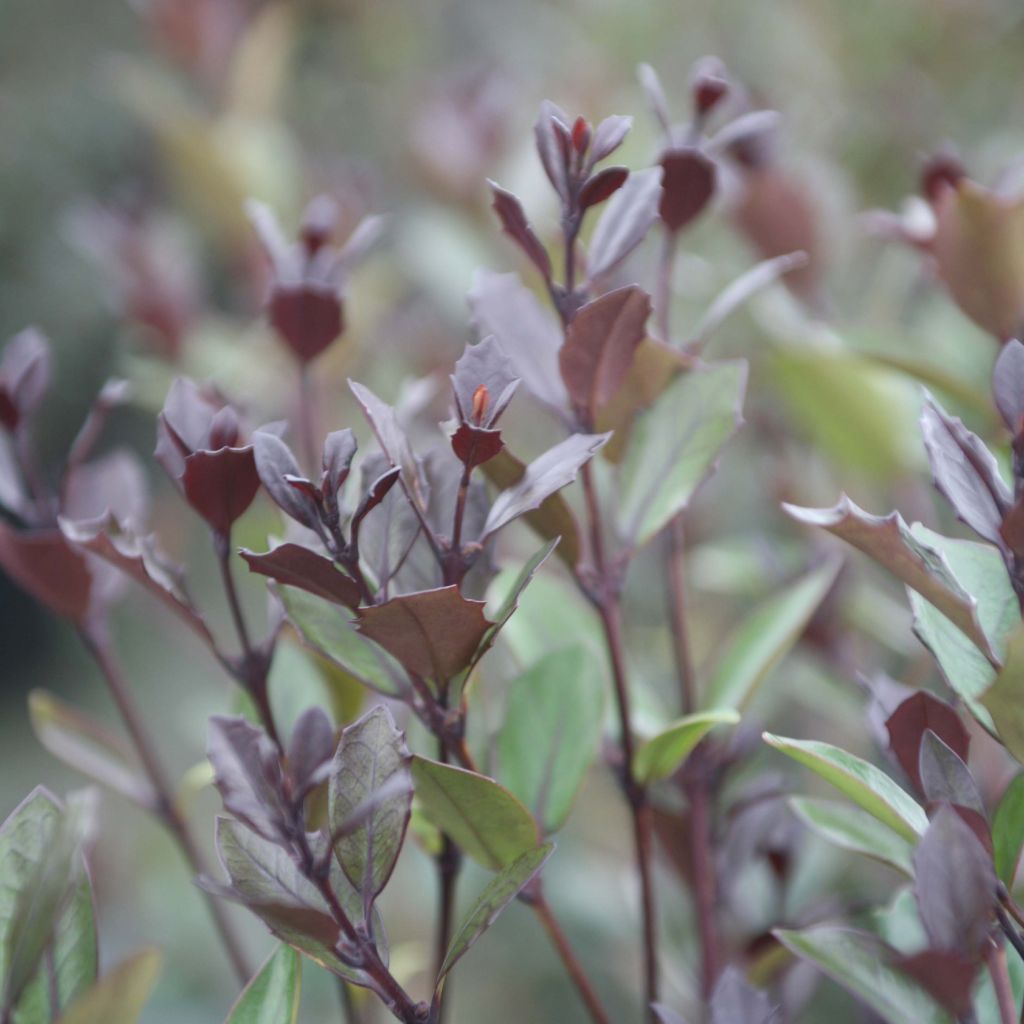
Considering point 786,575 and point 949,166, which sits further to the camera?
point 786,575

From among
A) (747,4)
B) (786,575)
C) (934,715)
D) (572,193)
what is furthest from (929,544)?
(747,4)

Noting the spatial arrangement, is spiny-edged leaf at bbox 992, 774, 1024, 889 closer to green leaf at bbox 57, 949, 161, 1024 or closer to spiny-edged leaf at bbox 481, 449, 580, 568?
spiny-edged leaf at bbox 481, 449, 580, 568

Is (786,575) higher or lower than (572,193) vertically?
lower

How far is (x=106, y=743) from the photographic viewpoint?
0.58 metres

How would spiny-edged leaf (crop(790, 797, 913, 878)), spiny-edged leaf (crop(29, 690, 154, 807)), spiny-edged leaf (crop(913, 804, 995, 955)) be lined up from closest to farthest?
spiny-edged leaf (crop(913, 804, 995, 955)) < spiny-edged leaf (crop(790, 797, 913, 878)) < spiny-edged leaf (crop(29, 690, 154, 807))

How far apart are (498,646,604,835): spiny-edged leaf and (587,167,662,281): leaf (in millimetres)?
166

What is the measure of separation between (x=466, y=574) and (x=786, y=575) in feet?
1.13

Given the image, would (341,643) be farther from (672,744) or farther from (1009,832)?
(1009,832)

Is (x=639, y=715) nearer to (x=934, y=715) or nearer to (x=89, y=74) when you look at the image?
(x=934, y=715)

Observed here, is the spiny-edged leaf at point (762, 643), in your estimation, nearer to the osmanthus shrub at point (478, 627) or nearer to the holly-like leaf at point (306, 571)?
the osmanthus shrub at point (478, 627)

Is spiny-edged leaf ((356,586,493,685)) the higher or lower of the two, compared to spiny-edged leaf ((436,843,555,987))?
higher

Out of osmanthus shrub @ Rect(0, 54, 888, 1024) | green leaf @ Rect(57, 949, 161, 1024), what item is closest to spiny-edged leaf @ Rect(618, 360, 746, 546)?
osmanthus shrub @ Rect(0, 54, 888, 1024)

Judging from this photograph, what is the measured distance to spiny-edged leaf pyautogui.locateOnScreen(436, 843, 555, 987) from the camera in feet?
1.17

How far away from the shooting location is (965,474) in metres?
0.36
